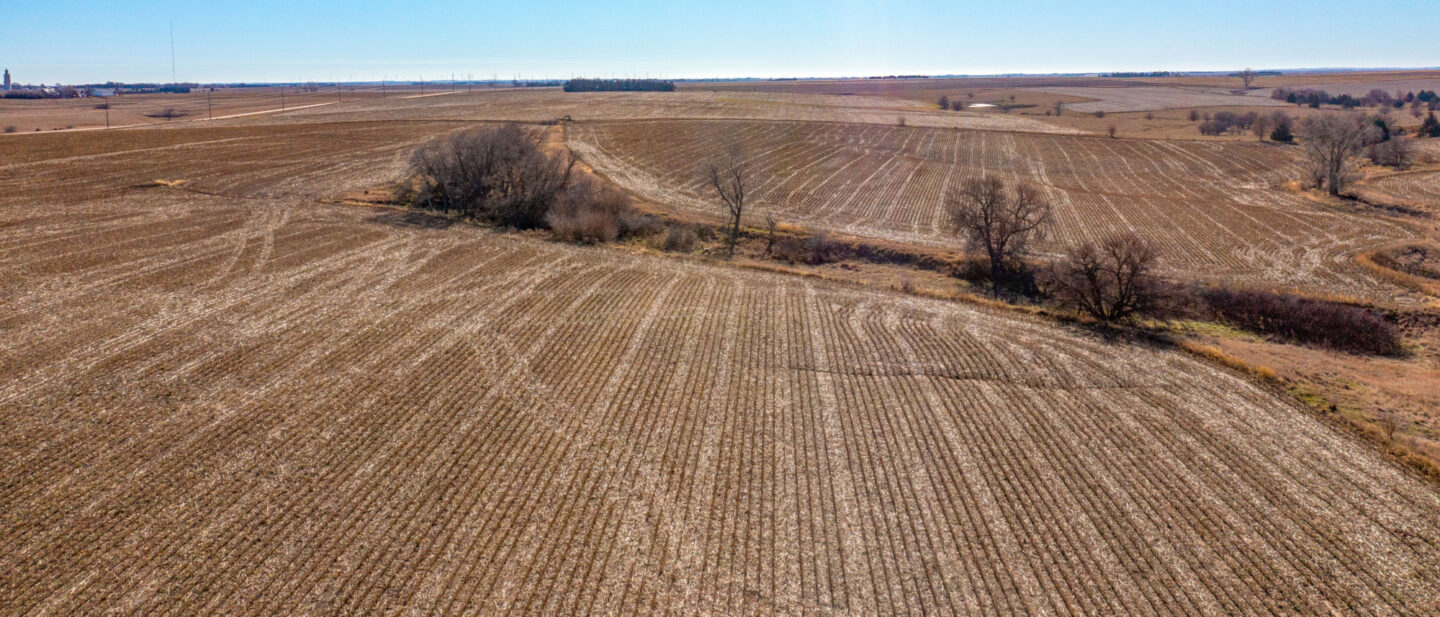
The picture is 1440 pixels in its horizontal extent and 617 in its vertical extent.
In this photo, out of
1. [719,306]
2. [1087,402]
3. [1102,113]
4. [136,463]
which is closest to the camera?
[136,463]

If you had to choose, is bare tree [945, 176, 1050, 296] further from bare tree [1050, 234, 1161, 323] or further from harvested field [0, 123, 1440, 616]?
harvested field [0, 123, 1440, 616]

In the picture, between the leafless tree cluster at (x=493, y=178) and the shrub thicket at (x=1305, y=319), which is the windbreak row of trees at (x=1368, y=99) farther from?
the leafless tree cluster at (x=493, y=178)

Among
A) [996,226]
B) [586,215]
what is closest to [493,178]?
[586,215]

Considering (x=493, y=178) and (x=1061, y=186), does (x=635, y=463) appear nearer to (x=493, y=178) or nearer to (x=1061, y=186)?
(x=493, y=178)

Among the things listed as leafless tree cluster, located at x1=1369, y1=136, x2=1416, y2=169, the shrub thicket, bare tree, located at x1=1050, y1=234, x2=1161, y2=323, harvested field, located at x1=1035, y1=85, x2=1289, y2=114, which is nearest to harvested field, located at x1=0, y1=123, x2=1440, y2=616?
bare tree, located at x1=1050, y1=234, x2=1161, y2=323

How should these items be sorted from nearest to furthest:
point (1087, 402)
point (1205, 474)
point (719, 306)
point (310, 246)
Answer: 1. point (1205, 474)
2. point (1087, 402)
3. point (719, 306)
4. point (310, 246)

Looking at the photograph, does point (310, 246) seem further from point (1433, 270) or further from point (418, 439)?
point (1433, 270)

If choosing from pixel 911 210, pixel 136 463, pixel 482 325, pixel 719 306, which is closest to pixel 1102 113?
pixel 911 210

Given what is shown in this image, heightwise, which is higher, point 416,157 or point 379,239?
point 416,157
